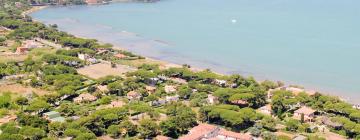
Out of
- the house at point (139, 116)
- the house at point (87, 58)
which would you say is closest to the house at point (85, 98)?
the house at point (139, 116)

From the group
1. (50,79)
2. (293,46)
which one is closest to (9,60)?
(50,79)

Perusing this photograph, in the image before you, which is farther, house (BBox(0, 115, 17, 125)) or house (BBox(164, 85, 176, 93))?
house (BBox(164, 85, 176, 93))

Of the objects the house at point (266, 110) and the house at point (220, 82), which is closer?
the house at point (266, 110)

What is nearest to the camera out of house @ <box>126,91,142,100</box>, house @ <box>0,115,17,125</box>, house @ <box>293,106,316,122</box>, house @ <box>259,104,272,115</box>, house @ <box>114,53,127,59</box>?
house @ <box>0,115,17,125</box>

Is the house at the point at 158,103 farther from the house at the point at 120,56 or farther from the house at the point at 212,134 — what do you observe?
the house at the point at 120,56

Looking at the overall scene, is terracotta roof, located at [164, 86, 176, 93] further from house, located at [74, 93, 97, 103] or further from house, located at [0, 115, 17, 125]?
house, located at [0, 115, 17, 125]

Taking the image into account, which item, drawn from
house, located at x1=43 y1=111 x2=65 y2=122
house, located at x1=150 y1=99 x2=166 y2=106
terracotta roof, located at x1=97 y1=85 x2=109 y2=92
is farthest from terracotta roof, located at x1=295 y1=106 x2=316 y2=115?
house, located at x1=43 y1=111 x2=65 y2=122
